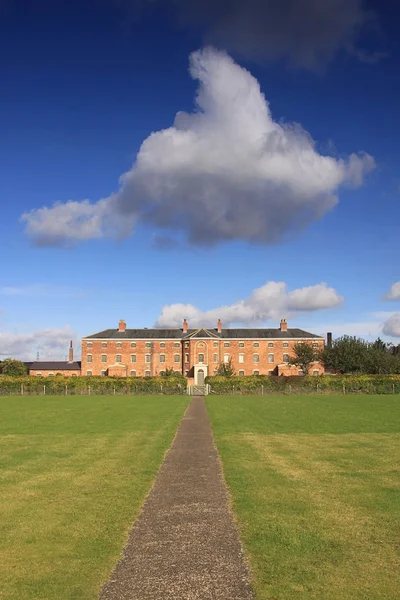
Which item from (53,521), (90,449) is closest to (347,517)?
(53,521)

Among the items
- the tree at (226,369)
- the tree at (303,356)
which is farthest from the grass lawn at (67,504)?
the tree at (303,356)

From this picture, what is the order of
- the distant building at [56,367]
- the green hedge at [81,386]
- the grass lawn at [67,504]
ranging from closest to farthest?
the grass lawn at [67,504]
the green hedge at [81,386]
the distant building at [56,367]

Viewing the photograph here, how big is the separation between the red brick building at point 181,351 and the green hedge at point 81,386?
31844mm

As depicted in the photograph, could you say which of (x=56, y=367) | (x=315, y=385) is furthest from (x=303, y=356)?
(x=56, y=367)

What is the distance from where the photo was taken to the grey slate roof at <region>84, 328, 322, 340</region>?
10062 cm

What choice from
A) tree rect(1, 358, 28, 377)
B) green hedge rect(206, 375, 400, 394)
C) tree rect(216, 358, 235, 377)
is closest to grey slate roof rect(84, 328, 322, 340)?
tree rect(216, 358, 235, 377)

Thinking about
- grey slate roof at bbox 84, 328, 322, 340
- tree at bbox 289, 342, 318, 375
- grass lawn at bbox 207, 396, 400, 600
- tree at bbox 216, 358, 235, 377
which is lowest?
grass lawn at bbox 207, 396, 400, 600

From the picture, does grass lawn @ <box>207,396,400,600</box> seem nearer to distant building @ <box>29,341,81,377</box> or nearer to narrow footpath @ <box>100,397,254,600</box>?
narrow footpath @ <box>100,397,254,600</box>

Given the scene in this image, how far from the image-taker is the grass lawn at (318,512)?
6.60m

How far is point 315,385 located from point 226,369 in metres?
29.7

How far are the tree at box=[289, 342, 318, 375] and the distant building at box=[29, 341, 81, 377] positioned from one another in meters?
42.6

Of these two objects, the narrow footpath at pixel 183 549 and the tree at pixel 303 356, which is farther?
the tree at pixel 303 356

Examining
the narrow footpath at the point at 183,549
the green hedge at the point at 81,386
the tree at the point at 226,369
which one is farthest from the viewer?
the tree at the point at 226,369

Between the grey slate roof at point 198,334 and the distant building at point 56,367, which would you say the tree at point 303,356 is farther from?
the distant building at point 56,367
